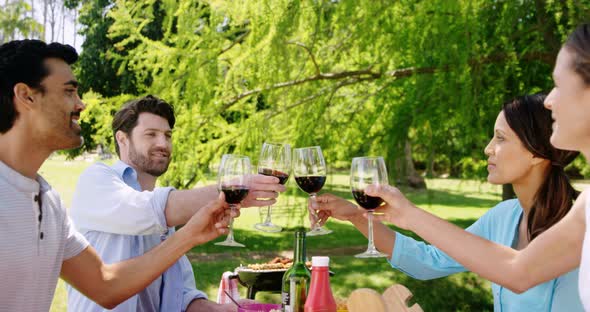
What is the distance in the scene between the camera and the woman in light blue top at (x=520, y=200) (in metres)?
2.60

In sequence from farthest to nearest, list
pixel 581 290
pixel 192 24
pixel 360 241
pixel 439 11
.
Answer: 1. pixel 360 241
2. pixel 192 24
3. pixel 439 11
4. pixel 581 290

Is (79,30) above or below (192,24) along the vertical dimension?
above

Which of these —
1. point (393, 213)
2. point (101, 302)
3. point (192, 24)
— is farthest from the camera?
point (192, 24)

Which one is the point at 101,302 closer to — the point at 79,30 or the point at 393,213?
the point at 393,213

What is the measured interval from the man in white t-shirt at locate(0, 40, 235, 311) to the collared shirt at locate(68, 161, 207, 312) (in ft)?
0.55

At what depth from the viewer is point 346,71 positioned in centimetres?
627

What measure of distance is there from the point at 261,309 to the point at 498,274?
0.84m

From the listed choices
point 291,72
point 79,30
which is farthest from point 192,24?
point 79,30

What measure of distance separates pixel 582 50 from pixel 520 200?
1.08m

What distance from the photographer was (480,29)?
555 cm

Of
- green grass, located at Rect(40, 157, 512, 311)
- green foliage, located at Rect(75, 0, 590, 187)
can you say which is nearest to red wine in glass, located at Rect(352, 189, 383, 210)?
→ green foliage, located at Rect(75, 0, 590, 187)

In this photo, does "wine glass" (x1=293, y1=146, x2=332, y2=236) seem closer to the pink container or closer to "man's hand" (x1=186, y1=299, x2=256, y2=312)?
the pink container

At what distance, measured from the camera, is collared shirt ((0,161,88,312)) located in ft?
6.92

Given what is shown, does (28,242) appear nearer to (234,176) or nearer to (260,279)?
(234,176)
